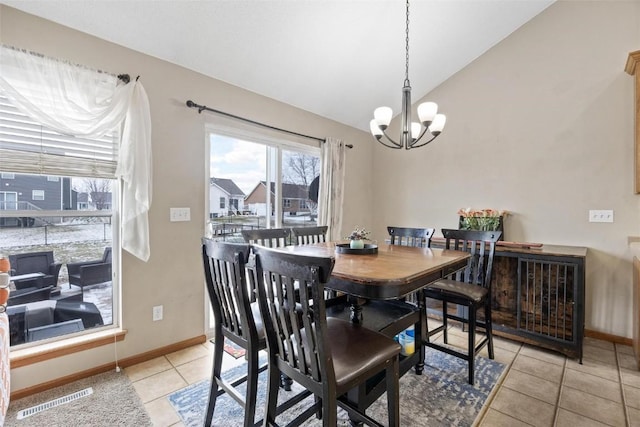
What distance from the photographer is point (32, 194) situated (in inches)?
80.7

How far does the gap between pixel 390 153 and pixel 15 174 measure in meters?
3.99

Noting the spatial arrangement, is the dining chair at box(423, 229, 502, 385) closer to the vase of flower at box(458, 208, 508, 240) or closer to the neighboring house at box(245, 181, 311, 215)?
the vase of flower at box(458, 208, 508, 240)

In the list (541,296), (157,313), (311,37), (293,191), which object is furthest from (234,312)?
(541,296)

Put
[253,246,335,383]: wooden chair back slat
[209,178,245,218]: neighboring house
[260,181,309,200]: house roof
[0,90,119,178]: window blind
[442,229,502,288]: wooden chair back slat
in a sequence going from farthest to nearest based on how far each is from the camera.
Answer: [260,181,309,200]: house roof < [209,178,245,218]: neighboring house < [442,229,502,288]: wooden chair back slat < [0,90,119,178]: window blind < [253,246,335,383]: wooden chair back slat

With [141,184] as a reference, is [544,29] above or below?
above

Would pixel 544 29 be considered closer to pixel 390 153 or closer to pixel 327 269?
pixel 390 153

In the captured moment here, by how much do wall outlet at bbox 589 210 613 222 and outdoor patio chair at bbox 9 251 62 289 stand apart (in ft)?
15.2

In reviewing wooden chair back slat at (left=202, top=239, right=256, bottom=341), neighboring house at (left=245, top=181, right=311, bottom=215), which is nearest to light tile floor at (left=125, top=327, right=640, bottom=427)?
wooden chair back slat at (left=202, top=239, right=256, bottom=341)

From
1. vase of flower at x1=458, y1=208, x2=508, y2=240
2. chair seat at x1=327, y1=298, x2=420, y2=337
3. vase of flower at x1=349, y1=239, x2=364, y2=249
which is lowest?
chair seat at x1=327, y1=298, x2=420, y2=337

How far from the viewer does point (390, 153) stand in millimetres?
4473

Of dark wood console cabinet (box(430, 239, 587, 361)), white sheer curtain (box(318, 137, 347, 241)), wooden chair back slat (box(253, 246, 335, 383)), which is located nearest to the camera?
wooden chair back slat (box(253, 246, 335, 383))

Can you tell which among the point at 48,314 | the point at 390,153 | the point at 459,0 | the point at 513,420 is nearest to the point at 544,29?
the point at 459,0

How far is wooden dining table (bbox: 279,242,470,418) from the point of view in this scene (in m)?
1.38

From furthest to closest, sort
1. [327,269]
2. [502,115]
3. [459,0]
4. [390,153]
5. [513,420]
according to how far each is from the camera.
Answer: [390,153]
[502,115]
[459,0]
[513,420]
[327,269]
